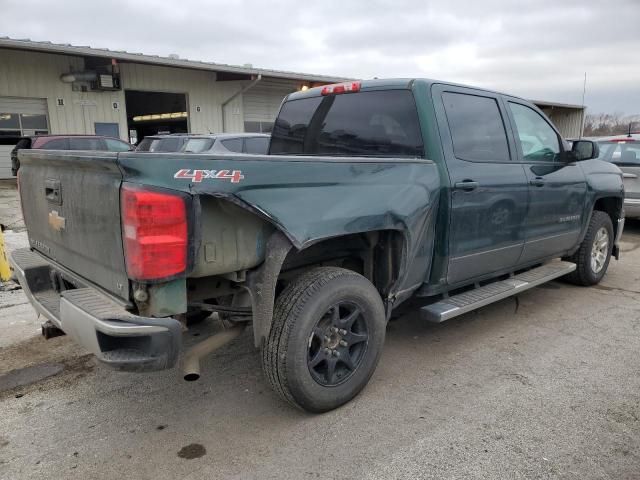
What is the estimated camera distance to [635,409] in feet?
10.0

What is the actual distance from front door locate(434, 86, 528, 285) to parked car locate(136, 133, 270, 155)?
5.29 m

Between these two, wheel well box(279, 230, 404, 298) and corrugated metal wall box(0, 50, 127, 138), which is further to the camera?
corrugated metal wall box(0, 50, 127, 138)

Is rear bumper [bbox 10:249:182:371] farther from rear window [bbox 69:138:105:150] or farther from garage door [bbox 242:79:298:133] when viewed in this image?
garage door [bbox 242:79:298:133]

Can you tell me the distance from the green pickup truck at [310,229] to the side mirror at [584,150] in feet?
0.04

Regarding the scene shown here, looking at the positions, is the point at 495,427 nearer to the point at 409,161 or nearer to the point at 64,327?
the point at 409,161

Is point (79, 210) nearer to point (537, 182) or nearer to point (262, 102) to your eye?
point (537, 182)

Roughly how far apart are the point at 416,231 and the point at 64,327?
217 cm

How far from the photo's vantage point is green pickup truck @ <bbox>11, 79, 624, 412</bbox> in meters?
2.33

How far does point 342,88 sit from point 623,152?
7.11 meters

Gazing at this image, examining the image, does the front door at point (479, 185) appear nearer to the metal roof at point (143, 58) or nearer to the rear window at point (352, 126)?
the rear window at point (352, 126)

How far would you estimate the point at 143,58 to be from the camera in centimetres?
1474

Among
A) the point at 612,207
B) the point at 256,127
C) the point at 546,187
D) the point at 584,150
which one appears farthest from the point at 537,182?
the point at 256,127

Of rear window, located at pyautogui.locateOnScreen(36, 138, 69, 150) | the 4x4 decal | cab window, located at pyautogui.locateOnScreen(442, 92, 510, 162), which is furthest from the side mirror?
rear window, located at pyautogui.locateOnScreen(36, 138, 69, 150)

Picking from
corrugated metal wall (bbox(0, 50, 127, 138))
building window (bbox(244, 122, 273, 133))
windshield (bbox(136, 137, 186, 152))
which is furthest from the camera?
building window (bbox(244, 122, 273, 133))
